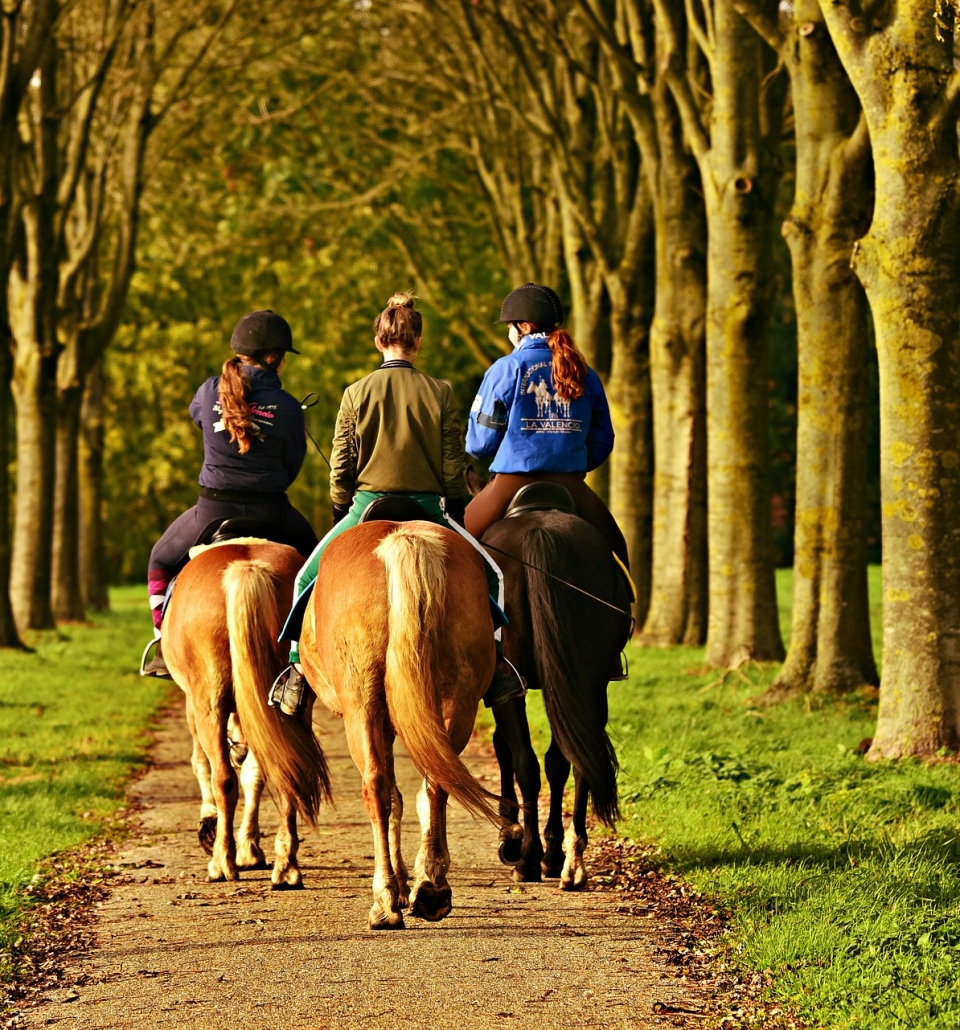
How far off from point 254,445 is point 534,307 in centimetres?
170

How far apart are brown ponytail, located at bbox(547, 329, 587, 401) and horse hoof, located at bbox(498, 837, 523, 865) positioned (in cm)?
223

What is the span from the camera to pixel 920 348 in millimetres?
9969

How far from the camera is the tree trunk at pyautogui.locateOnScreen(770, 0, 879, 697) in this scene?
12547 mm

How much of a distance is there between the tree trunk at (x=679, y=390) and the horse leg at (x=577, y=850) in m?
10.8

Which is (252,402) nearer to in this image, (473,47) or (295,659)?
(295,659)

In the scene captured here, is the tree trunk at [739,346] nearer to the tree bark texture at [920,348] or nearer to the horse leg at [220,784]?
the tree bark texture at [920,348]

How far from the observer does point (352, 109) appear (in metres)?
26.4

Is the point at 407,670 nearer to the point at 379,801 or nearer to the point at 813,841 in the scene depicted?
the point at 379,801

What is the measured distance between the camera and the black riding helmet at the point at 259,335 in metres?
8.80

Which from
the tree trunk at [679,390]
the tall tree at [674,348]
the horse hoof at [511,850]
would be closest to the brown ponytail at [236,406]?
the horse hoof at [511,850]

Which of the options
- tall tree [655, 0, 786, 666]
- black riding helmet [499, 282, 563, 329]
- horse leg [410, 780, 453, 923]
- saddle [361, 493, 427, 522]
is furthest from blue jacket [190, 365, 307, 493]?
tall tree [655, 0, 786, 666]

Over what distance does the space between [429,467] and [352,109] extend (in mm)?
19959

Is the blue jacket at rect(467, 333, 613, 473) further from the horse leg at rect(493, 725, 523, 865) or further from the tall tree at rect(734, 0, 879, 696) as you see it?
the tall tree at rect(734, 0, 879, 696)

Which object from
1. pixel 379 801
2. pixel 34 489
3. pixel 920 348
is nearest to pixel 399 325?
pixel 379 801
